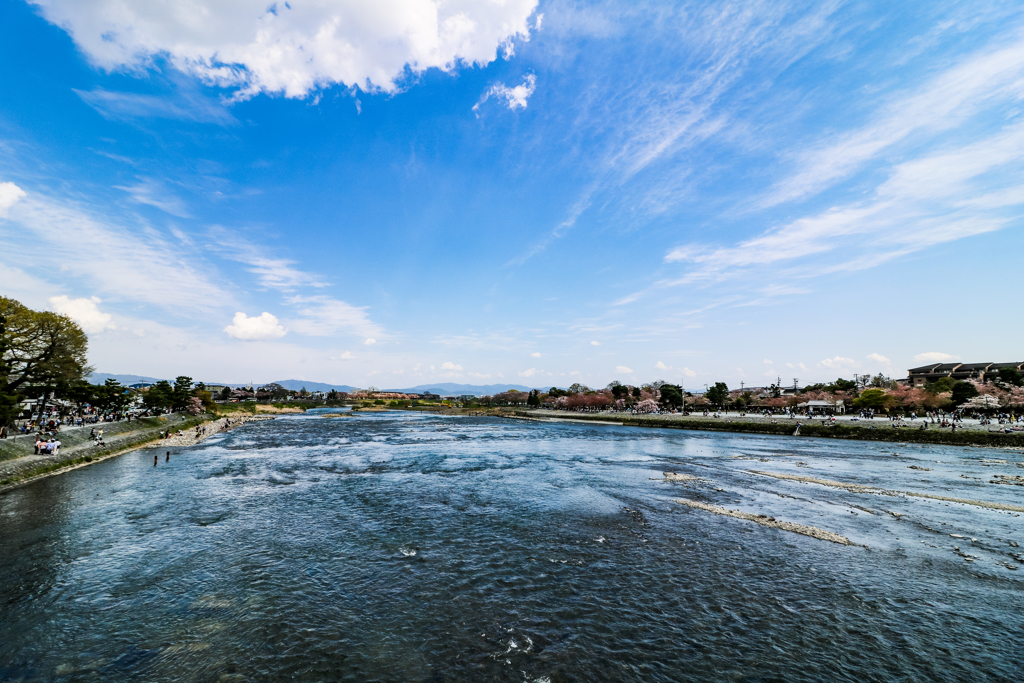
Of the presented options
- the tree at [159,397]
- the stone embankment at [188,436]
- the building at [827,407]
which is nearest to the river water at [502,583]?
the stone embankment at [188,436]

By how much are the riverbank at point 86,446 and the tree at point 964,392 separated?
12383 centimetres

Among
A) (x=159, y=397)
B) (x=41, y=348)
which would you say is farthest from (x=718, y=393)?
(x=41, y=348)

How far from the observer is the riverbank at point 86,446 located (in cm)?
2854

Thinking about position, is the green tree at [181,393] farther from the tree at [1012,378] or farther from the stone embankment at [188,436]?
the tree at [1012,378]

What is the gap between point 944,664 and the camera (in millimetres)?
9914

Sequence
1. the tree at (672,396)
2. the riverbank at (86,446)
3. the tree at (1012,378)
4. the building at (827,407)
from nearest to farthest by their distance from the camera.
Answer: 1. the riverbank at (86,446)
2. the tree at (1012,378)
3. the building at (827,407)
4. the tree at (672,396)

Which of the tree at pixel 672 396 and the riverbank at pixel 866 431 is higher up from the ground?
the tree at pixel 672 396

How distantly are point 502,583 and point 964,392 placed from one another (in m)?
101

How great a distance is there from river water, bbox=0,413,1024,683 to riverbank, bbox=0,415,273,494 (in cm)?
284

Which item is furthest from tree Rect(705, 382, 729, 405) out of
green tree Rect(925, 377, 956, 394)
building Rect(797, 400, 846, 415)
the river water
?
the river water

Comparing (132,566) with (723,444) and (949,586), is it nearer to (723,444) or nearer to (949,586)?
(949,586)

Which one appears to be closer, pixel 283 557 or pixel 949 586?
pixel 949 586

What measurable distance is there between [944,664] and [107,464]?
53.8 metres

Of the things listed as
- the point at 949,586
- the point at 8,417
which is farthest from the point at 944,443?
the point at 8,417
